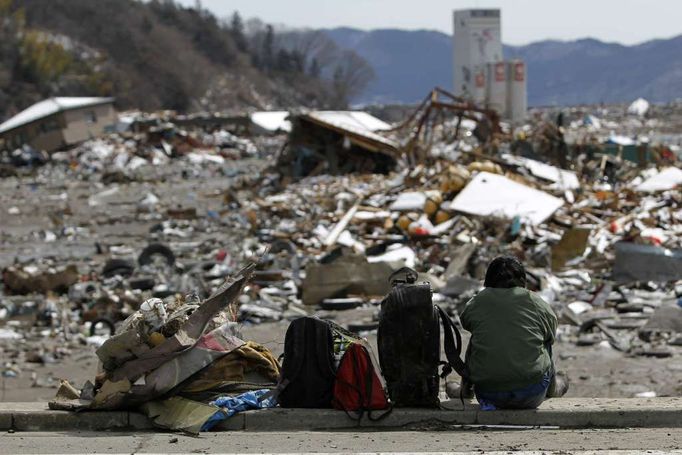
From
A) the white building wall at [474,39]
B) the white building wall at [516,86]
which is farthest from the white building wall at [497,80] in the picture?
the white building wall at [474,39]

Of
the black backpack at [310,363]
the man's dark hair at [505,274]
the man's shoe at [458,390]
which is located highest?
the man's dark hair at [505,274]

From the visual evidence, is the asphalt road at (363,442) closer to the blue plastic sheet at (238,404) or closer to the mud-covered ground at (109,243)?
the blue plastic sheet at (238,404)

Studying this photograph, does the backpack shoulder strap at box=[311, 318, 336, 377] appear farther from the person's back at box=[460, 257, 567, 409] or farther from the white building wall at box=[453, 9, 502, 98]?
the white building wall at box=[453, 9, 502, 98]

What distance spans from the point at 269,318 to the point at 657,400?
19.2ft

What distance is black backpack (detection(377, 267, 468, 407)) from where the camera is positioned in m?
5.73

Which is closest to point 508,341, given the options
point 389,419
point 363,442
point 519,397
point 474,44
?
point 519,397

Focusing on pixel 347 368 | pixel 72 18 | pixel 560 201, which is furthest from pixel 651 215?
pixel 72 18

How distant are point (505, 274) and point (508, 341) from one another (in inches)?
14.3

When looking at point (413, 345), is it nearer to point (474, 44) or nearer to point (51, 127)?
point (51, 127)

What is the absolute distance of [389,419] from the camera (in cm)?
564

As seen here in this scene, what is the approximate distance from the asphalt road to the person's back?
0.21 metres

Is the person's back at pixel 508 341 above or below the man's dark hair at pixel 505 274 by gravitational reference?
below

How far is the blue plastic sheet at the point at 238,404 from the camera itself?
5.62 m

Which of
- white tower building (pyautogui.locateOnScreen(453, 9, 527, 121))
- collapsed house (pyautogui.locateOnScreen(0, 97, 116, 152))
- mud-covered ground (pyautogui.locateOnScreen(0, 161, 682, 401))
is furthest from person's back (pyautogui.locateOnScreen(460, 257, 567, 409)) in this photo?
white tower building (pyautogui.locateOnScreen(453, 9, 527, 121))
